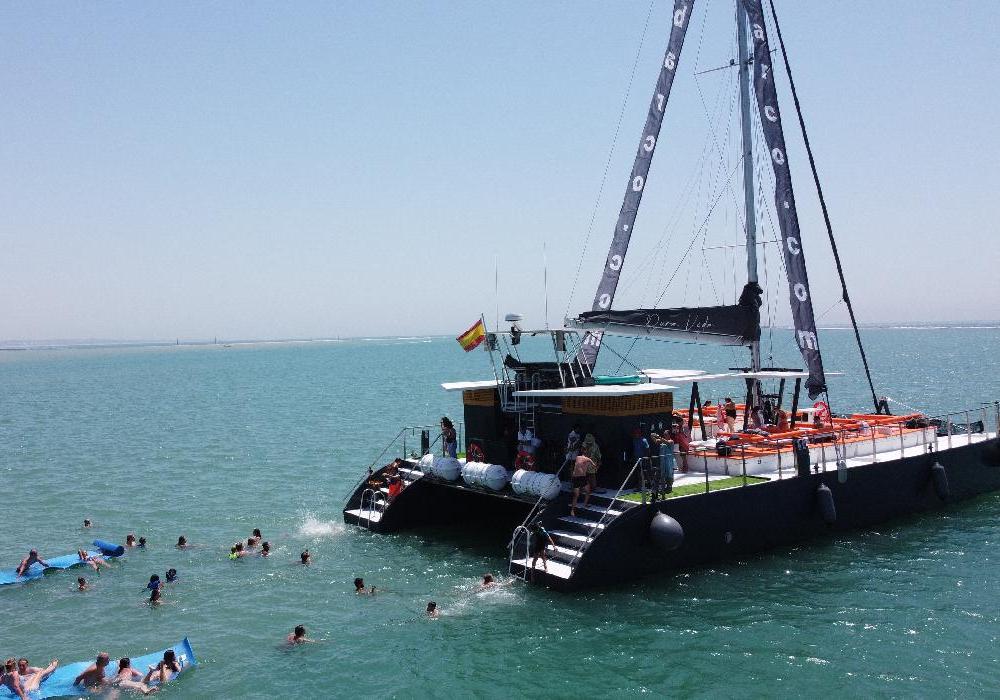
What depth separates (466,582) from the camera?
1967 cm

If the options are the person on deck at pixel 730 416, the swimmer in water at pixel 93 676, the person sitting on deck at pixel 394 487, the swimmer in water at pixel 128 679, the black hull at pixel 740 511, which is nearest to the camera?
the swimmer in water at pixel 128 679

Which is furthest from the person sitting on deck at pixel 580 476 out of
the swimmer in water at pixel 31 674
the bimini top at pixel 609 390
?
the swimmer in water at pixel 31 674

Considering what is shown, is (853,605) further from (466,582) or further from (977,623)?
(466,582)

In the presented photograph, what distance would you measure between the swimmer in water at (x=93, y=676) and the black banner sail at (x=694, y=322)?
14.3 m

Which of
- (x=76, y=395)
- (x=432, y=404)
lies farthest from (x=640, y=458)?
(x=76, y=395)

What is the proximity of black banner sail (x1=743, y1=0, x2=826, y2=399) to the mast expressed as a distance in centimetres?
37

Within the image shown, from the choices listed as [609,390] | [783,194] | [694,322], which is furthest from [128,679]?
[783,194]

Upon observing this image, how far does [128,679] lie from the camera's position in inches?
591

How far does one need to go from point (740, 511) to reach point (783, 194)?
35.3 feet

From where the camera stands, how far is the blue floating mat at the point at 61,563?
21500mm

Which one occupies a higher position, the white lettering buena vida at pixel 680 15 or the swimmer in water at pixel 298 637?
the white lettering buena vida at pixel 680 15

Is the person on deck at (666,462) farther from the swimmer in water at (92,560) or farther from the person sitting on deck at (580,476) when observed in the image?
the swimmer in water at (92,560)

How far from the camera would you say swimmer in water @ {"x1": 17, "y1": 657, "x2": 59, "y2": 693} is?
14.8m

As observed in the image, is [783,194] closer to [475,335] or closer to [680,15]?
[680,15]
